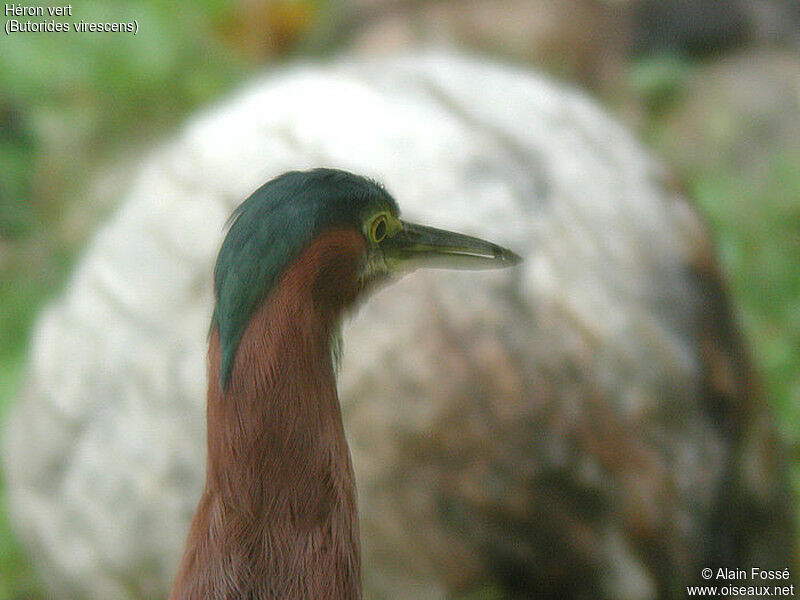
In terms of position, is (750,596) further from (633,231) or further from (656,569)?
(633,231)

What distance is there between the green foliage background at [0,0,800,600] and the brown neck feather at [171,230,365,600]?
244cm

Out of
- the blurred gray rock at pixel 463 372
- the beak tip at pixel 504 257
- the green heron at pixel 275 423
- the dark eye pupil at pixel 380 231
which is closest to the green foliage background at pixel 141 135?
the blurred gray rock at pixel 463 372

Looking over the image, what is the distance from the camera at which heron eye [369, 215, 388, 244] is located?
155cm

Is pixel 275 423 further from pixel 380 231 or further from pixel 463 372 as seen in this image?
pixel 463 372

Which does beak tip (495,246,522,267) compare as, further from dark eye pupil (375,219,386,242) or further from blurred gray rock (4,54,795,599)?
blurred gray rock (4,54,795,599)

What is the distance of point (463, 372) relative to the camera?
212cm

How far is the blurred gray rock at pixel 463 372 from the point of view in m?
2.12

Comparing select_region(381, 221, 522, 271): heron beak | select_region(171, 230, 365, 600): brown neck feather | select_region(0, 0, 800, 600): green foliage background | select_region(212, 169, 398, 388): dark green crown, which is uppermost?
select_region(0, 0, 800, 600): green foliage background

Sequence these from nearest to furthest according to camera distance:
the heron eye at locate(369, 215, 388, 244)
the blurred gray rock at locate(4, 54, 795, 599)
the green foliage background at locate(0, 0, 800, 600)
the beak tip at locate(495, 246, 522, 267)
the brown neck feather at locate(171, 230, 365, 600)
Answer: the brown neck feather at locate(171, 230, 365, 600), the heron eye at locate(369, 215, 388, 244), the beak tip at locate(495, 246, 522, 267), the blurred gray rock at locate(4, 54, 795, 599), the green foliage background at locate(0, 0, 800, 600)

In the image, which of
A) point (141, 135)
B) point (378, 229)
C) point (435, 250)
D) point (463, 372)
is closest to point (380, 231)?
point (378, 229)

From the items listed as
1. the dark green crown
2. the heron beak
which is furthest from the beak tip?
the dark green crown

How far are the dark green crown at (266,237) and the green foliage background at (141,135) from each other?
2441mm

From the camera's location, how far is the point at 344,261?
4.84ft

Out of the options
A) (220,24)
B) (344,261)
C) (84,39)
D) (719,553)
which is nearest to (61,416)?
(344,261)
